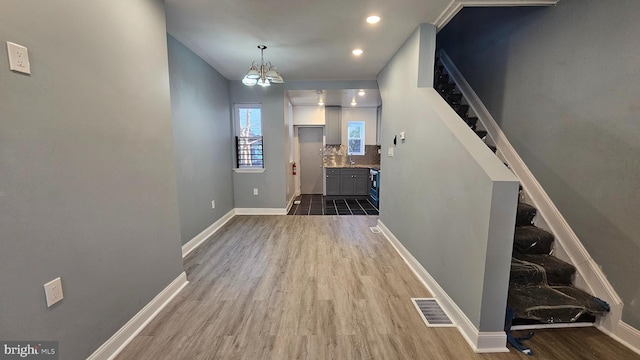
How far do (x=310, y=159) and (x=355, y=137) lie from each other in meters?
1.43

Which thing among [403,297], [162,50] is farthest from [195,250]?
[403,297]

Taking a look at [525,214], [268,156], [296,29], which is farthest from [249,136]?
[525,214]

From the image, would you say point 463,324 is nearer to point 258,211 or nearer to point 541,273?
point 541,273

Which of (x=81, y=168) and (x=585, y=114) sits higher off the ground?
(x=585, y=114)

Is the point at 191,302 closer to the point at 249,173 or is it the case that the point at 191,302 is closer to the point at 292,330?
the point at 292,330

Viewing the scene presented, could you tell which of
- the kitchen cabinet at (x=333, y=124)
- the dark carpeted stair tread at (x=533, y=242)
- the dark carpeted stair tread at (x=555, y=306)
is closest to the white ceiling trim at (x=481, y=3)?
the dark carpeted stair tread at (x=533, y=242)

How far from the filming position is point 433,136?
7.32 feet

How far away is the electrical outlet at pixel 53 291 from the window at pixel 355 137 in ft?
20.8

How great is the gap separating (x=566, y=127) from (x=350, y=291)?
2.33 m

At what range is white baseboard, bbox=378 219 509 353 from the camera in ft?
5.32

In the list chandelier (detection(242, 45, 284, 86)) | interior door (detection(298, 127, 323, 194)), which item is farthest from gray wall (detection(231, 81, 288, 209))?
interior door (detection(298, 127, 323, 194))

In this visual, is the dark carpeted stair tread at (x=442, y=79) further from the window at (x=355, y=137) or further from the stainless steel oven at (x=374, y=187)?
the window at (x=355, y=137)

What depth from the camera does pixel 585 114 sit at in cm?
197

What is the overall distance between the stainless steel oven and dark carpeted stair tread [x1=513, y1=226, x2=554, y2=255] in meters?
3.40
